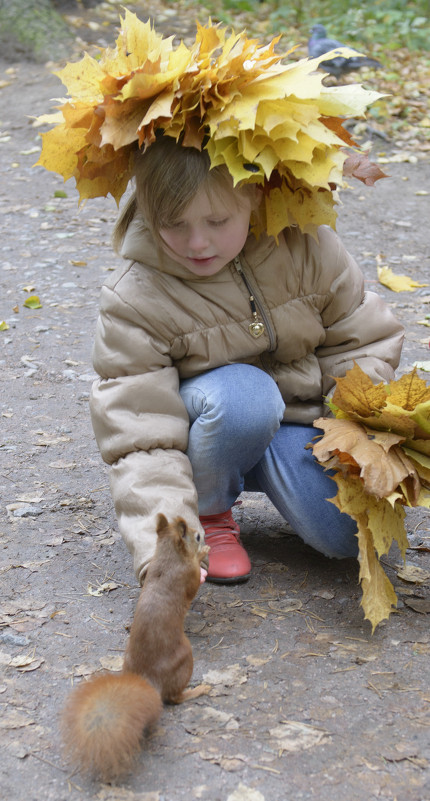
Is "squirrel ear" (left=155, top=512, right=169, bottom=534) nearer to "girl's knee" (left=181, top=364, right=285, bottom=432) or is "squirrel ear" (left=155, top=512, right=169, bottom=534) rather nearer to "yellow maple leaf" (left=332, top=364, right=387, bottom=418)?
"girl's knee" (left=181, top=364, right=285, bottom=432)

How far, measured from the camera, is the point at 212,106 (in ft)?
6.16

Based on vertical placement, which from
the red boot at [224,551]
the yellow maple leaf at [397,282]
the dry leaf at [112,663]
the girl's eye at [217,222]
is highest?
the girl's eye at [217,222]

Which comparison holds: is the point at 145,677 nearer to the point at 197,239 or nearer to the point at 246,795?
the point at 246,795

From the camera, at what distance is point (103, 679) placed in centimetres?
158

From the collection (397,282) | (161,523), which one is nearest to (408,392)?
(161,523)

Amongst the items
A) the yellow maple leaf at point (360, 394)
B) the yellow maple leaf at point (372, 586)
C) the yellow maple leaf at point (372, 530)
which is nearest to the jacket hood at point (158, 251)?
the yellow maple leaf at point (360, 394)

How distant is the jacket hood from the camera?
2.18 m

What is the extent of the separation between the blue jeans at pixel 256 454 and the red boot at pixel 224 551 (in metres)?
0.04

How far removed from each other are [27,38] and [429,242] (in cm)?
525

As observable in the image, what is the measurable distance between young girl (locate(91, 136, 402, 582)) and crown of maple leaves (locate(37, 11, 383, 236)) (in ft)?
0.35

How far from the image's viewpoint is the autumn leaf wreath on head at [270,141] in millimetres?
1853

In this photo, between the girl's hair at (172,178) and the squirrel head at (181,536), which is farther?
the girl's hair at (172,178)

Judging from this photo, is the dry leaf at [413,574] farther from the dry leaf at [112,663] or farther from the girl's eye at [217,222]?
the girl's eye at [217,222]

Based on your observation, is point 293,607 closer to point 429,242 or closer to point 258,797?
point 258,797
